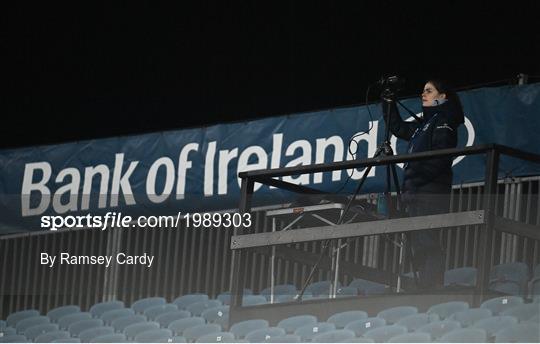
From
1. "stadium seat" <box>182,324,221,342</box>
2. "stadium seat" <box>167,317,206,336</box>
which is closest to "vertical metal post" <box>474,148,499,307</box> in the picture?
"stadium seat" <box>182,324,221,342</box>

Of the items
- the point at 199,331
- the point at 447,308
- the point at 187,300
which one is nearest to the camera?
the point at 447,308

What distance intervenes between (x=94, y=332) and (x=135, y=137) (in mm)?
2308

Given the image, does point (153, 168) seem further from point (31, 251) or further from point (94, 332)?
point (94, 332)

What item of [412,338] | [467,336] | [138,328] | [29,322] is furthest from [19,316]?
[467,336]

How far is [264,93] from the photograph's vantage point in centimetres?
1237

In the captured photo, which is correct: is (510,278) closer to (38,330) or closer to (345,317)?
(345,317)

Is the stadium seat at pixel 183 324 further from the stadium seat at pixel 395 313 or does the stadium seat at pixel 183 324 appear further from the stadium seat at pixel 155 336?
the stadium seat at pixel 395 313

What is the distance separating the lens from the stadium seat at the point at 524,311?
268 inches

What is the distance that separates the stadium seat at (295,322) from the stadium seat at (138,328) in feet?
4.47

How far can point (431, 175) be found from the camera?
7633mm

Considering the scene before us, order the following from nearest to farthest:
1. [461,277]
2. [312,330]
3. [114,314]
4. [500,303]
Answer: [500,303] → [312,330] → [461,277] → [114,314]

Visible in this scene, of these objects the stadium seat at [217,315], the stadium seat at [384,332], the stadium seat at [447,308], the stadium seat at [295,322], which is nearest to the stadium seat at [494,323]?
the stadium seat at [447,308]

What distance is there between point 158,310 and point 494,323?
338 cm

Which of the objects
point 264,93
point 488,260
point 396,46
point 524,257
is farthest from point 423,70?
point 488,260
